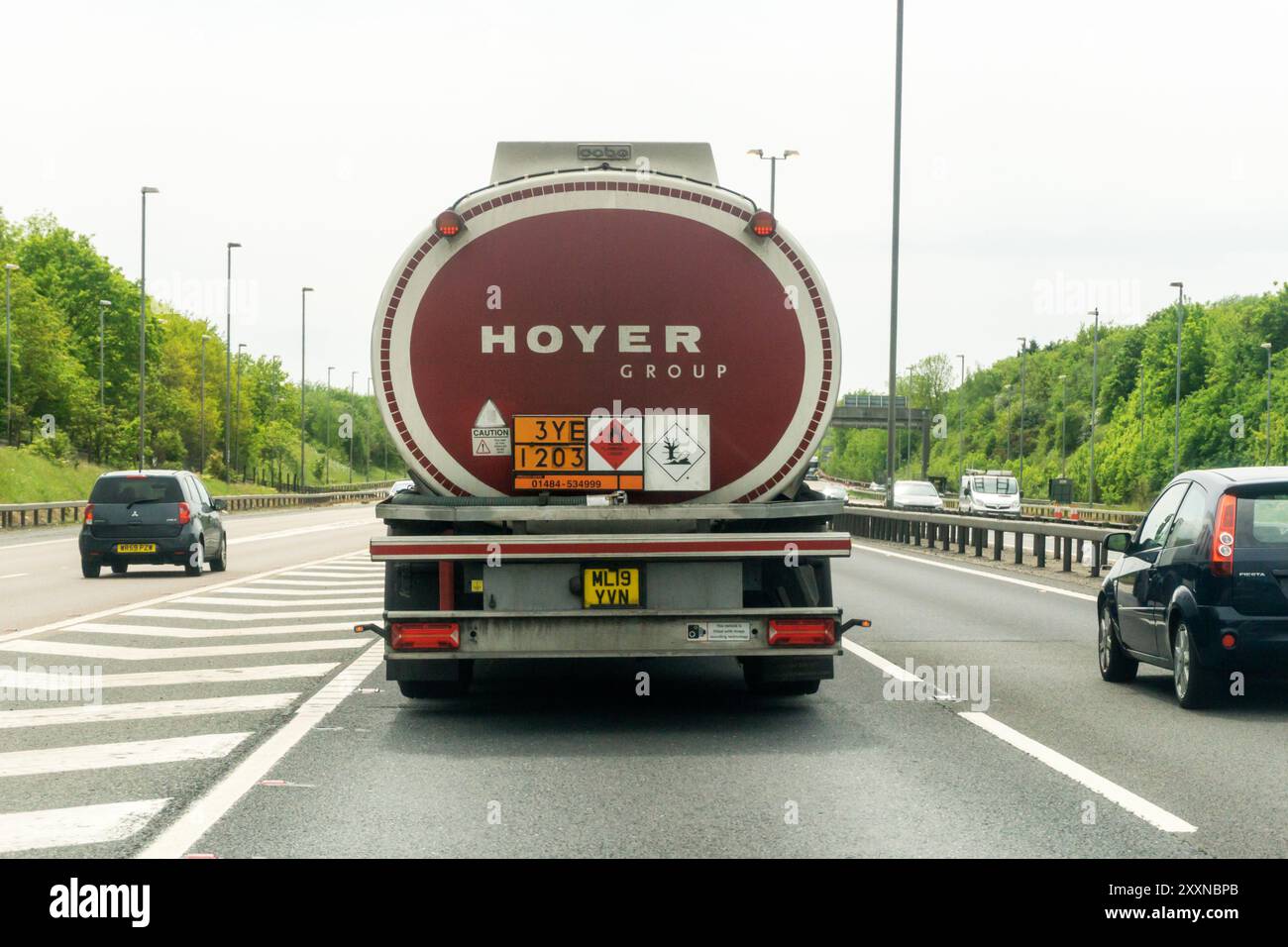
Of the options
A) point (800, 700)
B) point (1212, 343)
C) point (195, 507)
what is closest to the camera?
point (800, 700)

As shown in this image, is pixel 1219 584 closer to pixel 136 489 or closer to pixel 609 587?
pixel 609 587

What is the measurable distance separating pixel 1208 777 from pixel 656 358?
3.78 meters


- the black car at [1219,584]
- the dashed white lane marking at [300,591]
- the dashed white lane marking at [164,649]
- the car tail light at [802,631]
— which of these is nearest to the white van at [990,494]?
the dashed white lane marking at [300,591]

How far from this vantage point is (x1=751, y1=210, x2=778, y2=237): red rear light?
991 centimetres

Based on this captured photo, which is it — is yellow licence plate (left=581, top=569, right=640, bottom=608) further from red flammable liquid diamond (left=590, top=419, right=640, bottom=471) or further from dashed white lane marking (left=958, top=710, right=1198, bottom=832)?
dashed white lane marking (left=958, top=710, right=1198, bottom=832)

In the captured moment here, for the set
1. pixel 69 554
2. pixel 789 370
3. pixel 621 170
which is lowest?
pixel 69 554

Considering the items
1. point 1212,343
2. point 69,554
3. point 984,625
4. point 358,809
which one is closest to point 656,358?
point 358,809

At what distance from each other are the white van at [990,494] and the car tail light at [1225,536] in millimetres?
51620

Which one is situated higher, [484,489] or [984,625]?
[484,489]

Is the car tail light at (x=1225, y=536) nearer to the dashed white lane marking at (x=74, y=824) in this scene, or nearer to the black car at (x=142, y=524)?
the dashed white lane marking at (x=74, y=824)

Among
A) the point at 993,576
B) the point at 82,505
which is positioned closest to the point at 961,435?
the point at 82,505

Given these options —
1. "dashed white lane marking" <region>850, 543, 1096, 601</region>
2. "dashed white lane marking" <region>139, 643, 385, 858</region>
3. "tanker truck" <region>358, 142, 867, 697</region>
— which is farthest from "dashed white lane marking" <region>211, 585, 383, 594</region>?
"tanker truck" <region>358, 142, 867, 697</region>
